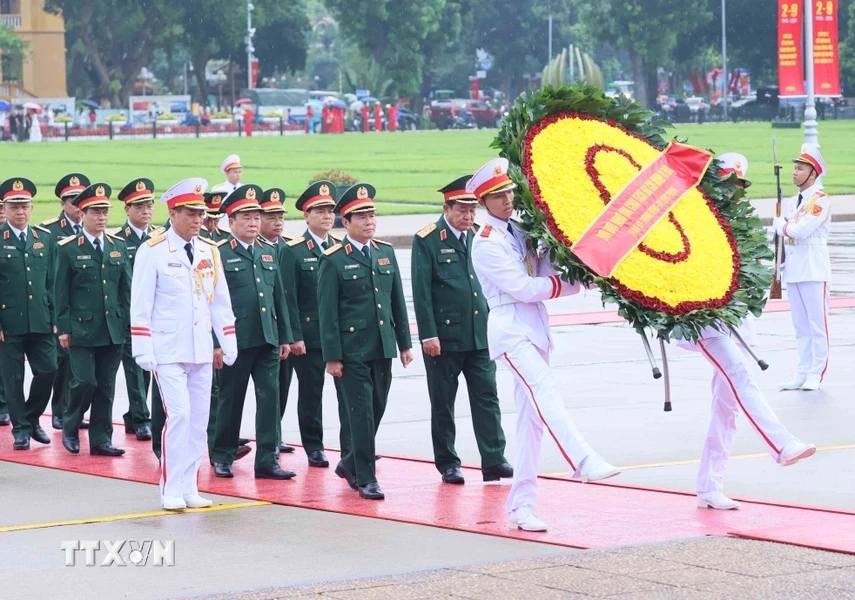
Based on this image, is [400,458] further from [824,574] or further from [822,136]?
[822,136]

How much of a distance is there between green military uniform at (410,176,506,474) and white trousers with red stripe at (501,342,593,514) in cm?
154

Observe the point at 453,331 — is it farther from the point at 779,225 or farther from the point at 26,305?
the point at 779,225

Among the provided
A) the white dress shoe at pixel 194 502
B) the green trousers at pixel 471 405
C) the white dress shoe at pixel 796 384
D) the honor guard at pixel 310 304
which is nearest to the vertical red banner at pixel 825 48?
the white dress shoe at pixel 796 384

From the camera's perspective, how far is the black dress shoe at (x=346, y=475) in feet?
31.5

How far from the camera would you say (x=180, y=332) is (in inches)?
365

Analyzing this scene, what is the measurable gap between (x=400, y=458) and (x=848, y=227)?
21162 mm

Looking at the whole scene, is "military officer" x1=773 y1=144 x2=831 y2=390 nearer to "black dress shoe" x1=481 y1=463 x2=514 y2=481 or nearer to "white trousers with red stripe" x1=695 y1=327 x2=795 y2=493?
"black dress shoe" x1=481 y1=463 x2=514 y2=481

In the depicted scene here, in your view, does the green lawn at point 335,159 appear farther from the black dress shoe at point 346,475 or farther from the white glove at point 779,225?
the black dress shoe at point 346,475

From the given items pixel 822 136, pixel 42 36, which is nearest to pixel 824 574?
pixel 822 136

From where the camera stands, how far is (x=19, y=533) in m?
8.41

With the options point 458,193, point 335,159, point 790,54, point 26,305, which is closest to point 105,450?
point 26,305

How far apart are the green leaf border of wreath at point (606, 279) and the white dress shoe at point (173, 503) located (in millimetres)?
2519

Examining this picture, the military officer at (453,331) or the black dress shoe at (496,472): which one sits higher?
the military officer at (453,331)

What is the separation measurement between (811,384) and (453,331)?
423 centimetres
